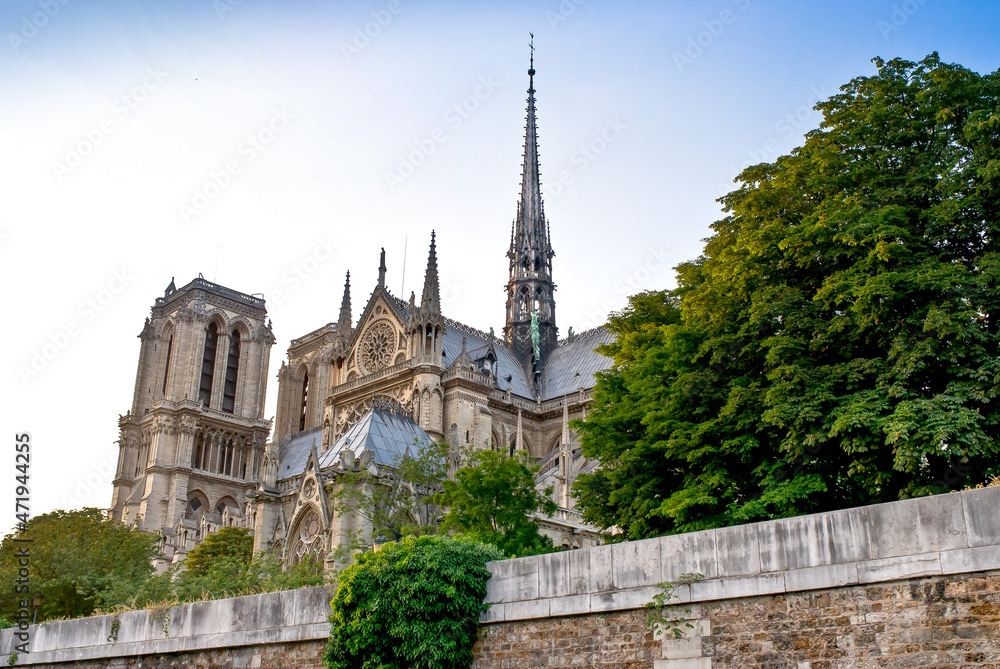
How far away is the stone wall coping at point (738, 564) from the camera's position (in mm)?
10578

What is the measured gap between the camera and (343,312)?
69500mm

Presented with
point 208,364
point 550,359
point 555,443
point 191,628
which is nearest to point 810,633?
point 191,628

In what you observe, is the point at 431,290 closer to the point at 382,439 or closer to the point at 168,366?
the point at 382,439

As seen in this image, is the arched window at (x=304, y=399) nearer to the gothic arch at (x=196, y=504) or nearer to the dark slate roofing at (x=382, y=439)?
the gothic arch at (x=196, y=504)

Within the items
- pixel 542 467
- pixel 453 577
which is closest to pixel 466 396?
pixel 542 467

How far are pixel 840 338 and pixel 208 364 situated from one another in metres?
74.5

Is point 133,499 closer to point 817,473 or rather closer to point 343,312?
point 343,312

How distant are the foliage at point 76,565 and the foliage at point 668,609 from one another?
19.7 metres

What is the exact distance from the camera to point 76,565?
105 feet

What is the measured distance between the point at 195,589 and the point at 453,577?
43.4ft

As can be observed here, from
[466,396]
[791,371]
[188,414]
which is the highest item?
[188,414]

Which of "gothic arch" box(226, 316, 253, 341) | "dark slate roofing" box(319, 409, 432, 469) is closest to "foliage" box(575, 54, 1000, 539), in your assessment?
"dark slate roofing" box(319, 409, 432, 469)

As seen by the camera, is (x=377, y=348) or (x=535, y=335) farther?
(x=535, y=335)

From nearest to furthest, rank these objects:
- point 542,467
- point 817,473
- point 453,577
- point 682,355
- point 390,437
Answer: point 453,577
point 817,473
point 682,355
point 390,437
point 542,467
